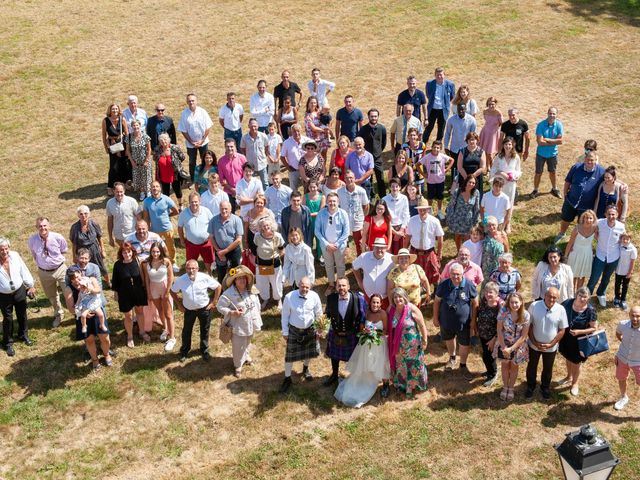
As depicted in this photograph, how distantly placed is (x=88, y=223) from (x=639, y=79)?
56.8 feet

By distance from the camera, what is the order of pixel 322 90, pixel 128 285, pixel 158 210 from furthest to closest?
pixel 322 90 → pixel 158 210 → pixel 128 285

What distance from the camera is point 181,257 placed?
13805 mm

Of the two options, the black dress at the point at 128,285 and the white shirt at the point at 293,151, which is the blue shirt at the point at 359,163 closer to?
the white shirt at the point at 293,151

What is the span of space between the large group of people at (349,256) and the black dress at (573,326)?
0.08 ft

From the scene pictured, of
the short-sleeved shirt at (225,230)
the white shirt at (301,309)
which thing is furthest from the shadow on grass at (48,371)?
the white shirt at (301,309)

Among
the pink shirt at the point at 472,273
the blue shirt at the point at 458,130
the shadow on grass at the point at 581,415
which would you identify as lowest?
the shadow on grass at the point at 581,415

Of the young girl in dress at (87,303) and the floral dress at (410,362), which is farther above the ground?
the young girl in dress at (87,303)

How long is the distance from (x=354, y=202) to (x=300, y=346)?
3.36m

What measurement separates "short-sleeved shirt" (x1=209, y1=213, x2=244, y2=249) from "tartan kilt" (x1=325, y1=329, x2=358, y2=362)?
9.10 feet

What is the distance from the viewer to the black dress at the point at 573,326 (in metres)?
9.77

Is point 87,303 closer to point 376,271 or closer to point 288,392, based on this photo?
point 288,392

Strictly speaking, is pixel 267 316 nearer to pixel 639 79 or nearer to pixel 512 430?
pixel 512 430

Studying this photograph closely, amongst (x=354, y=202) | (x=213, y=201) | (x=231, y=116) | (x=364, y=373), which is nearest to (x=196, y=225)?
(x=213, y=201)

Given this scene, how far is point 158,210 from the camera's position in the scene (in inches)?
496
